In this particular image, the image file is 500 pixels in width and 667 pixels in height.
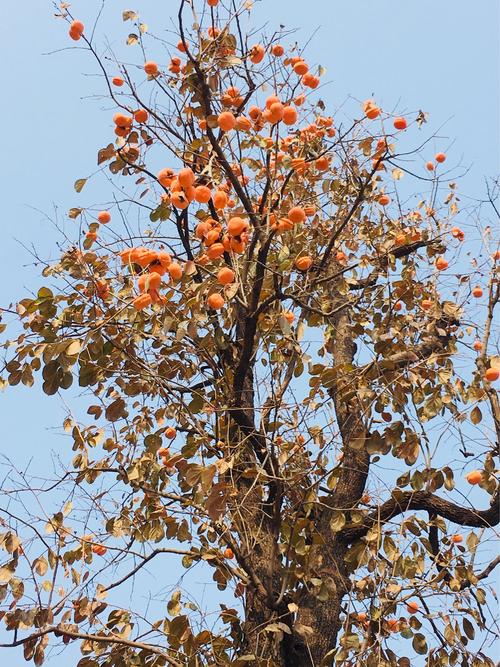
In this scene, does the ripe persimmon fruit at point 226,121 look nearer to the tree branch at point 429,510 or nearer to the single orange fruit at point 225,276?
the single orange fruit at point 225,276

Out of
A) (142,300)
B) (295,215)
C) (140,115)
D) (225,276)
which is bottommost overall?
(142,300)

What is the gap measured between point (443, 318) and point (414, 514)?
3.68ft

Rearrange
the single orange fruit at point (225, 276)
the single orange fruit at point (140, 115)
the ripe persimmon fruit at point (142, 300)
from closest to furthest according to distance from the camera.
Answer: the ripe persimmon fruit at point (142, 300)
the single orange fruit at point (225, 276)
the single orange fruit at point (140, 115)

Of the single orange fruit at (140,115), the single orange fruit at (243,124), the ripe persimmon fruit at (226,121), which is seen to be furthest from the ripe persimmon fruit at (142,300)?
the single orange fruit at (140,115)

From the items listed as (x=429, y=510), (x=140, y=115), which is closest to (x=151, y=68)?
(x=140, y=115)

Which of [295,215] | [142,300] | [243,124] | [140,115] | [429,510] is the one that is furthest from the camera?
[140,115]

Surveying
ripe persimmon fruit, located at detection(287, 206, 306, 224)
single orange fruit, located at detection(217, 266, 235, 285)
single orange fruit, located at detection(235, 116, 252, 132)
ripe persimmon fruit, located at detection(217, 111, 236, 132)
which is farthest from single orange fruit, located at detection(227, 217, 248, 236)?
single orange fruit, located at detection(235, 116, 252, 132)

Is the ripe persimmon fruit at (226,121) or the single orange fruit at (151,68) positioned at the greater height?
the single orange fruit at (151,68)

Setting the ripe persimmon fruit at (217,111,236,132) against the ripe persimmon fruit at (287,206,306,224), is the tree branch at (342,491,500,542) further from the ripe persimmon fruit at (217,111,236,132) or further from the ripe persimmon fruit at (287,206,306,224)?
the ripe persimmon fruit at (217,111,236,132)

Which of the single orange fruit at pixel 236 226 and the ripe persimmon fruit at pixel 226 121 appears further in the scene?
the ripe persimmon fruit at pixel 226 121

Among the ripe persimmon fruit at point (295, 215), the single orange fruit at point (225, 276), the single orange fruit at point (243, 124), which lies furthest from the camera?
the single orange fruit at point (243, 124)

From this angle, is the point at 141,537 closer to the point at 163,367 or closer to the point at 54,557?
the point at 54,557

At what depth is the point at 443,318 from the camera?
3961 millimetres

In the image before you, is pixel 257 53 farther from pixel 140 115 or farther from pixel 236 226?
pixel 236 226
